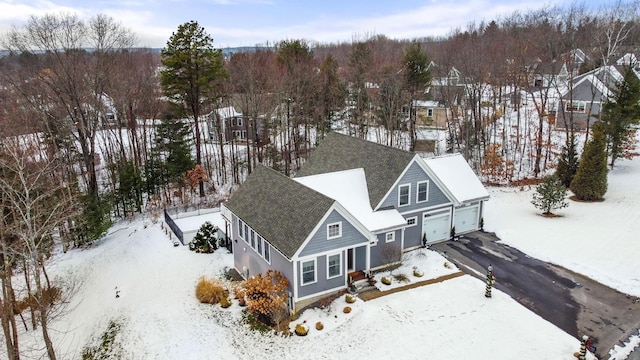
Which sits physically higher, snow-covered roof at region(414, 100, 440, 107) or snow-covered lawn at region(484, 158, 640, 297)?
snow-covered roof at region(414, 100, 440, 107)

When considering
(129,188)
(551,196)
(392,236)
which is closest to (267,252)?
(392,236)

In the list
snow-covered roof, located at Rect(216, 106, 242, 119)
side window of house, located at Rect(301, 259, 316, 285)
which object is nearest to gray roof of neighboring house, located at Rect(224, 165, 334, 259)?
side window of house, located at Rect(301, 259, 316, 285)

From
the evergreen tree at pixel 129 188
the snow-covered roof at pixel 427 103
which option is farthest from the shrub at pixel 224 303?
the snow-covered roof at pixel 427 103

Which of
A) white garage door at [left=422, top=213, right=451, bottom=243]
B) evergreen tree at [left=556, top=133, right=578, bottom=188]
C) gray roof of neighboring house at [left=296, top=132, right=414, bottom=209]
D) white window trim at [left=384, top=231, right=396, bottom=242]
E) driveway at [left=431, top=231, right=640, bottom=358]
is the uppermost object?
gray roof of neighboring house at [left=296, top=132, right=414, bottom=209]

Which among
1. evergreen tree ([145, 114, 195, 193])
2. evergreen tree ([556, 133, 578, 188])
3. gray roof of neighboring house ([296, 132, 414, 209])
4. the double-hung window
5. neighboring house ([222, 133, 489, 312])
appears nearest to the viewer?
neighboring house ([222, 133, 489, 312])

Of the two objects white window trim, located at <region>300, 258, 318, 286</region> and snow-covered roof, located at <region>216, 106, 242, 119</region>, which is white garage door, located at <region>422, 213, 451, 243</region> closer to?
white window trim, located at <region>300, 258, 318, 286</region>

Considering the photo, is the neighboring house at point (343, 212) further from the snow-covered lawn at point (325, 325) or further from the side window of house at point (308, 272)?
the snow-covered lawn at point (325, 325)
